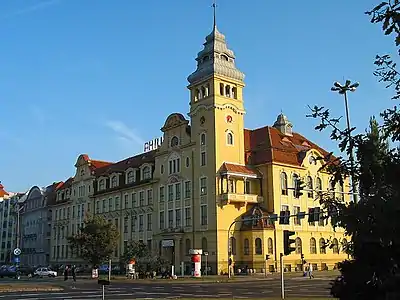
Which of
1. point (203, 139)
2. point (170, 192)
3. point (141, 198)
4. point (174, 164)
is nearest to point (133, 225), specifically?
point (141, 198)

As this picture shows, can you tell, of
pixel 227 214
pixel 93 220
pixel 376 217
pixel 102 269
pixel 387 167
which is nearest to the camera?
pixel 376 217

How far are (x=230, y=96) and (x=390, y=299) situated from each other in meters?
64.3

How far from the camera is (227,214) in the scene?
6656 cm

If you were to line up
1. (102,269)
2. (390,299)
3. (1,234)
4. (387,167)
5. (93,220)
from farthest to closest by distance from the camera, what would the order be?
1. (1,234)
2. (102,269)
3. (93,220)
4. (387,167)
5. (390,299)

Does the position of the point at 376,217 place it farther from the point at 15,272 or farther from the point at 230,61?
the point at 15,272

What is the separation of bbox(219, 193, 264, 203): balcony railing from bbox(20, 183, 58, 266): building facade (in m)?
55.5

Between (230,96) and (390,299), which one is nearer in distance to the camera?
(390,299)

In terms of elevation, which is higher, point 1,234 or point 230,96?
point 230,96

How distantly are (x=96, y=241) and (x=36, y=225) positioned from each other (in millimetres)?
59502

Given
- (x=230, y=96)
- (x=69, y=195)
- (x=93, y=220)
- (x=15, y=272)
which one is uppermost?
(x=230, y=96)

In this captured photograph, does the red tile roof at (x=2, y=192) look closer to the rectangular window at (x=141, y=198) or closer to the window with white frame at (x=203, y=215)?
the rectangular window at (x=141, y=198)

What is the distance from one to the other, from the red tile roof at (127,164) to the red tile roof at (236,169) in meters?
17.5

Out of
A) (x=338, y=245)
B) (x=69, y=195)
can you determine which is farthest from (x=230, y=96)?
(x=338, y=245)

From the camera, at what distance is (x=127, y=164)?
90375 mm
